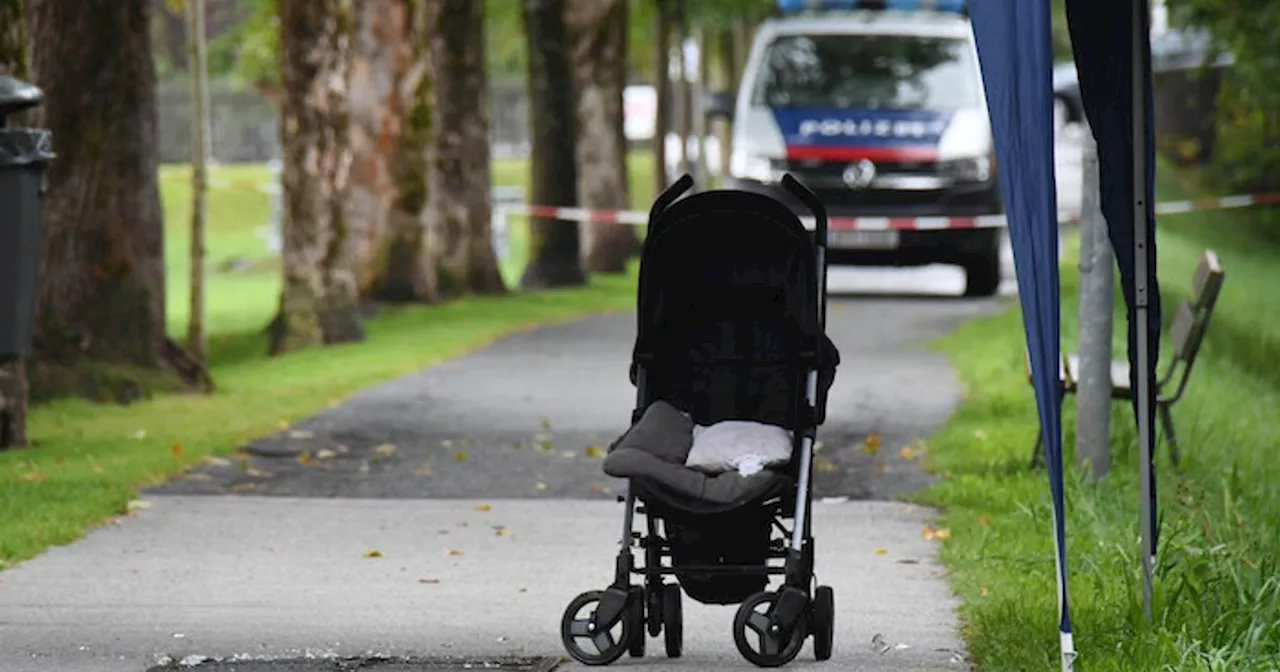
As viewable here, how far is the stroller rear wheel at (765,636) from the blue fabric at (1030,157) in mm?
1337

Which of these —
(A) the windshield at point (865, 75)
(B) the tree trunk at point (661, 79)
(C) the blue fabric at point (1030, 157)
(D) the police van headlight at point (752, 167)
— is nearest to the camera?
(C) the blue fabric at point (1030, 157)

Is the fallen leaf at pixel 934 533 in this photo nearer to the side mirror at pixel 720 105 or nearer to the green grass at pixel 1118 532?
the green grass at pixel 1118 532

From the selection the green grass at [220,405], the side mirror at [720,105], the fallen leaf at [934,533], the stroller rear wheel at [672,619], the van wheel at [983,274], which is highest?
the stroller rear wheel at [672,619]

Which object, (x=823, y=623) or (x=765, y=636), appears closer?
(x=765, y=636)

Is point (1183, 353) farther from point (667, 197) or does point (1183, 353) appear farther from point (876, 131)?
point (876, 131)

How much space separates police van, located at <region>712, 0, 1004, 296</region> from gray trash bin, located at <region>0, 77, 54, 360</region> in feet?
42.5

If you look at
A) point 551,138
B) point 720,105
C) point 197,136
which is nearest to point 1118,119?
point 197,136

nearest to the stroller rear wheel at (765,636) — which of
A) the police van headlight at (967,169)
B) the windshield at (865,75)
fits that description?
the police van headlight at (967,169)

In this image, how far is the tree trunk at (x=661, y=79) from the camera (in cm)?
3841

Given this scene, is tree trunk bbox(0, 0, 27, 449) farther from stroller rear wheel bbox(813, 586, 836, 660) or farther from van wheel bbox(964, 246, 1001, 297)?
van wheel bbox(964, 246, 1001, 297)

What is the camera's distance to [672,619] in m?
8.05

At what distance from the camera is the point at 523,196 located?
51.7 meters

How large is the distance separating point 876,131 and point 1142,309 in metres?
17.6

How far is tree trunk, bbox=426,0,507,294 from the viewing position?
26.9 m
